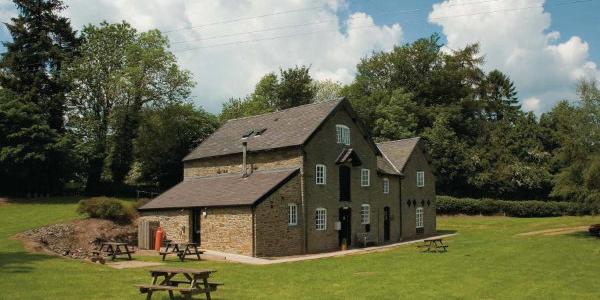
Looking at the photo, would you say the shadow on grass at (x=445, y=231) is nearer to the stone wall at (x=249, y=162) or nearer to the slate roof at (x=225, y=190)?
the stone wall at (x=249, y=162)

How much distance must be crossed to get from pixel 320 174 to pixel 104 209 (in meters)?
14.3

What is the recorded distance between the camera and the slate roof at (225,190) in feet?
98.4

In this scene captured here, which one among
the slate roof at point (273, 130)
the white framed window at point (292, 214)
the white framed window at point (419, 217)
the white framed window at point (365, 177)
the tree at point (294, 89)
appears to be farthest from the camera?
the tree at point (294, 89)

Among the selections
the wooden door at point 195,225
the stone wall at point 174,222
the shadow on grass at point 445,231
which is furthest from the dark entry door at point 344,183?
the shadow on grass at point 445,231

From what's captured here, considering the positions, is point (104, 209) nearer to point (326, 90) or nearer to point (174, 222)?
point (174, 222)

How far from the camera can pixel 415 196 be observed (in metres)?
44.2

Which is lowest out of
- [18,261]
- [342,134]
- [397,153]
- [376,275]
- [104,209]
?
[376,275]

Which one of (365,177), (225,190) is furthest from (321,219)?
(225,190)

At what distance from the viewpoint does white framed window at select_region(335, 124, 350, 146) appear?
35.4 m

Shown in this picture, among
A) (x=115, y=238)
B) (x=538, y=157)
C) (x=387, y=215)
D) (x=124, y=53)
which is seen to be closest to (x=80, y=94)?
(x=124, y=53)

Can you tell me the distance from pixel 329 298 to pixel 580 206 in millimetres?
28971

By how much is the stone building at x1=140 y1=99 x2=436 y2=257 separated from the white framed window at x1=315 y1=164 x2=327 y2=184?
0.06 meters

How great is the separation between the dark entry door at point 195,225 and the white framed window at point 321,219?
23.3 feet

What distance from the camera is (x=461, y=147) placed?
66.0 meters
